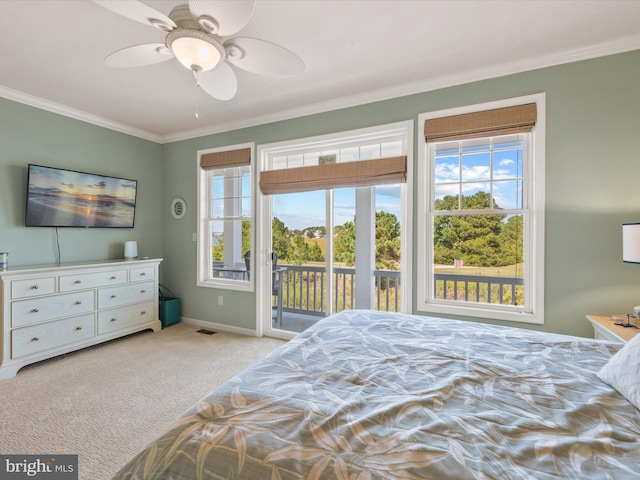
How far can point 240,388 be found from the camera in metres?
1.05

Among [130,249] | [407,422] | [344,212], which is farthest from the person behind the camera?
[130,249]

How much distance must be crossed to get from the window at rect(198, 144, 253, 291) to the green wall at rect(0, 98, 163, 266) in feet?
2.67

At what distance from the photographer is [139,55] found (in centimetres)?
185

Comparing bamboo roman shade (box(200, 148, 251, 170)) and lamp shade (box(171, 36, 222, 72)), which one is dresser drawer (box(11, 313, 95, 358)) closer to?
bamboo roman shade (box(200, 148, 251, 170))

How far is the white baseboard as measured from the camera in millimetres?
3839

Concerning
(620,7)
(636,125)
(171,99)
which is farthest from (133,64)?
(636,125)

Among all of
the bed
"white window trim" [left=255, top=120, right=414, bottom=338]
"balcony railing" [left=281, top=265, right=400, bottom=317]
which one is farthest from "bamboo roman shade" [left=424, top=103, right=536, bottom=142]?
the bed

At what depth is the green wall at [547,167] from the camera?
7.38 feet

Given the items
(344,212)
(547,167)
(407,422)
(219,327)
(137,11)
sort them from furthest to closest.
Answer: (219,327) → (344,212) → (547,167) → (137,11) → (407,422)

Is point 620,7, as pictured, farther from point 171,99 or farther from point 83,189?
point 83,189

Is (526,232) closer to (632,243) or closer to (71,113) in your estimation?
(632,243)

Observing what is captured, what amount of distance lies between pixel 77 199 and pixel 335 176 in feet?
9.89

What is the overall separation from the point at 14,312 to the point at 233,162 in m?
2.61

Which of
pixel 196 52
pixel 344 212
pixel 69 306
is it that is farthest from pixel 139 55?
pixel 69 306
